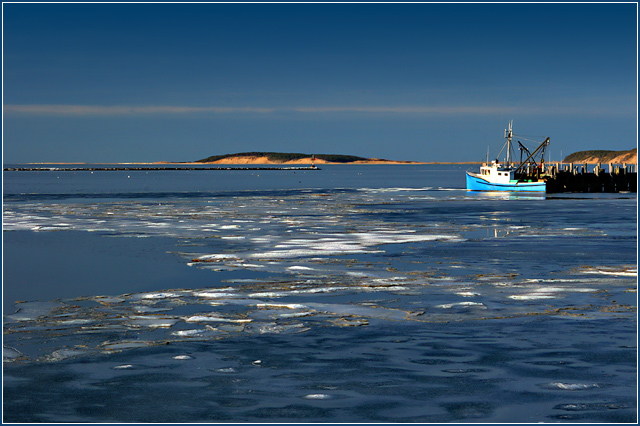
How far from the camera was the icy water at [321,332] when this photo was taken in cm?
870

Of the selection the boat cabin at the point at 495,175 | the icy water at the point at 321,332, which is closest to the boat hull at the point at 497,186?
the boat cabin at the point at 495,175

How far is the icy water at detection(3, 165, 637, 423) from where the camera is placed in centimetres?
870

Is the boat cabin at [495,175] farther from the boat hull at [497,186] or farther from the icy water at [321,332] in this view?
the icy water at [321,332]

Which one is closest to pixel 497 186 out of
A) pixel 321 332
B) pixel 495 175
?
pixel 495 175

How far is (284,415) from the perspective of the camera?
327 inches

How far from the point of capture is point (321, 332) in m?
12.2

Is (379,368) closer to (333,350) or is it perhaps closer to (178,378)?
(333,350)

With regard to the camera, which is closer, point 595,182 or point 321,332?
point 321,332

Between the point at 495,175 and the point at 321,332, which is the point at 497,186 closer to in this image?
the point at 495,175

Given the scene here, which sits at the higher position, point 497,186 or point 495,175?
point 495,175

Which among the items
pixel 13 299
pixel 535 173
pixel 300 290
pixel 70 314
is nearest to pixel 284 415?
pixel 70 314

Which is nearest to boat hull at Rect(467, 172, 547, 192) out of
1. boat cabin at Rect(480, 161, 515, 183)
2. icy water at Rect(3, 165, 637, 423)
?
boat cabin at Rect(480, 161, 515, 183)

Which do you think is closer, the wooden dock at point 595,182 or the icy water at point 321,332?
the icy water at point 321,332

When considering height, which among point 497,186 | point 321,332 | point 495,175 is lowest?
point 321,332
